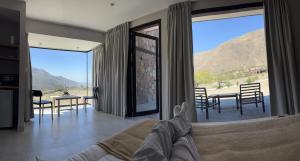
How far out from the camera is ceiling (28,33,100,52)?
218 inches

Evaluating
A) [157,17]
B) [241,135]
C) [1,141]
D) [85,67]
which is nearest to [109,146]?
[241,135]

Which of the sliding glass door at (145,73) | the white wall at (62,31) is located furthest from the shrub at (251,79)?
the white wall at (62,31)

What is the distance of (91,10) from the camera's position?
176 inches

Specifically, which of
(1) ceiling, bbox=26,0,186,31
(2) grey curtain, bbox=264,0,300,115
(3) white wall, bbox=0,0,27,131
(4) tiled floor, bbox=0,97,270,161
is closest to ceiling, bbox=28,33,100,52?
(1) ceiling, bbox=26,0,186,31

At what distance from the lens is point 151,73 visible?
19.0ft

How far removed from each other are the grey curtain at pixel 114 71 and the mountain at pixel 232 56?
206 cm

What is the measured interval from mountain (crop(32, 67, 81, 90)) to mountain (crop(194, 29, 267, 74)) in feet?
17.1

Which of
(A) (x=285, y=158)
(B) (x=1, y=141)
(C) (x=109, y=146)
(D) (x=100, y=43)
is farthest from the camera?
(D) (x=100, y=43)

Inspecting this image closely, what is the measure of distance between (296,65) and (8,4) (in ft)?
18.2

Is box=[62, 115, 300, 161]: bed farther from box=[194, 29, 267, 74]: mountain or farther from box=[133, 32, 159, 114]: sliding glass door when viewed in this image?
box=[133, 32, 159, 114]: sliding glass door

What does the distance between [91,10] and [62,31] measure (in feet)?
5.14

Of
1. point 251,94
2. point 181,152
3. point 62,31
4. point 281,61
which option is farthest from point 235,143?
point 62,31

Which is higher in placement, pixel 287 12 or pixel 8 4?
pixel 8 4

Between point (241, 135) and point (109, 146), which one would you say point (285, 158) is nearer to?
point (241, 135)
